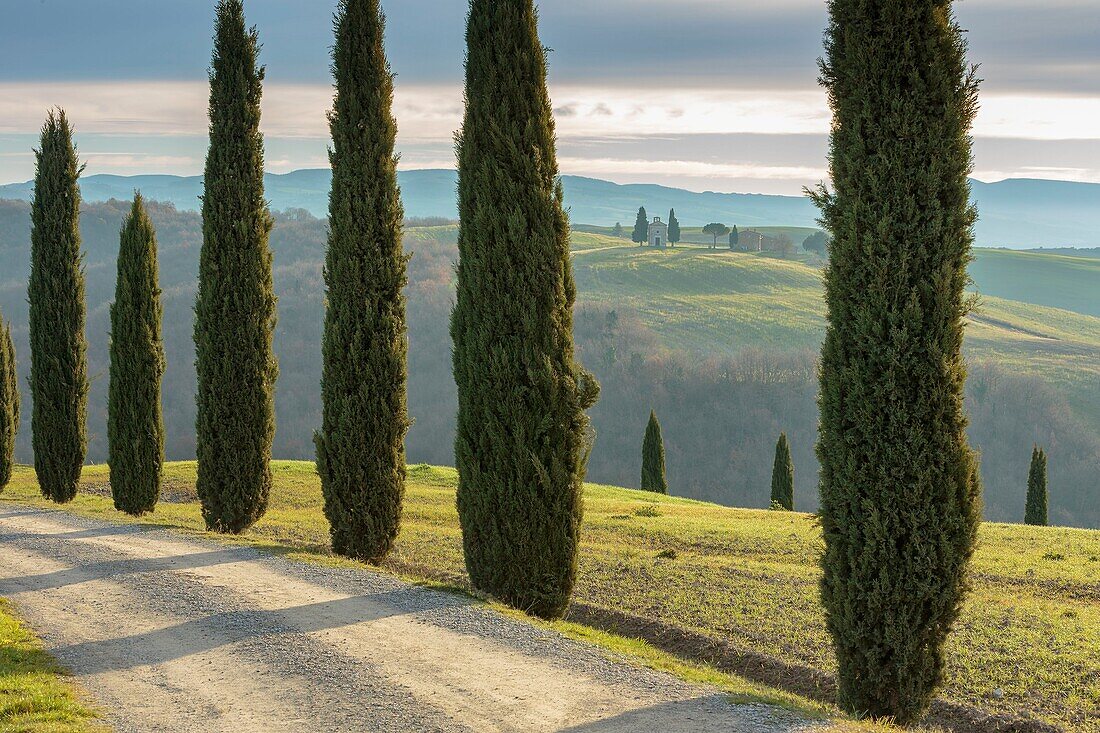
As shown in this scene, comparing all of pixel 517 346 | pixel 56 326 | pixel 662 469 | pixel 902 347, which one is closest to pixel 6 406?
pixel 56 326

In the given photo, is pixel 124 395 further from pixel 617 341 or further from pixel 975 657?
pixel 617 341

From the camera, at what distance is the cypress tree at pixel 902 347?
898 centimetres

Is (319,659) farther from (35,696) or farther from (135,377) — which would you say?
(135,377)

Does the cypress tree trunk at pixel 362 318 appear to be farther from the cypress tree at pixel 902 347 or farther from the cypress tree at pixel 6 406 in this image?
the cypress tree at pixel 6 406

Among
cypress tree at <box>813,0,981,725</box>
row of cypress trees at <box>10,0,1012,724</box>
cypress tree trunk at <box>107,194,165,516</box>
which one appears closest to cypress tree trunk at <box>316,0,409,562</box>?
row of cypress trees at <box>10,0,1012,724</box>

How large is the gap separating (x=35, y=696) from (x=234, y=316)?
11.5 metres

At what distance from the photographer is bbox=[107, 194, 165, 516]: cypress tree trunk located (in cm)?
2212

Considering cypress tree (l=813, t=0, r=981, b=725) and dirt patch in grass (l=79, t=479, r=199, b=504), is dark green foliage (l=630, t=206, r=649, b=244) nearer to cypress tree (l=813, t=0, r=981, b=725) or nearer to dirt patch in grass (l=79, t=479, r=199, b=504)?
dirt patch in grass (l=79, t=479, r=199, b=504)

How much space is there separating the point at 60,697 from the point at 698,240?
166512mm

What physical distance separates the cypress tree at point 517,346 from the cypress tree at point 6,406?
20901 millimetres

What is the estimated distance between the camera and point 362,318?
15.9 m

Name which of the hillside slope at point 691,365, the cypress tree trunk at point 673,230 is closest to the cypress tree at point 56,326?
the hillside slope at point 691,365

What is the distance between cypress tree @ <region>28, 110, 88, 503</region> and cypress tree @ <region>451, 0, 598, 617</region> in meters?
16.5

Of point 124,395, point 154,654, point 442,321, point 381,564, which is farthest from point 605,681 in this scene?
point 442,321
